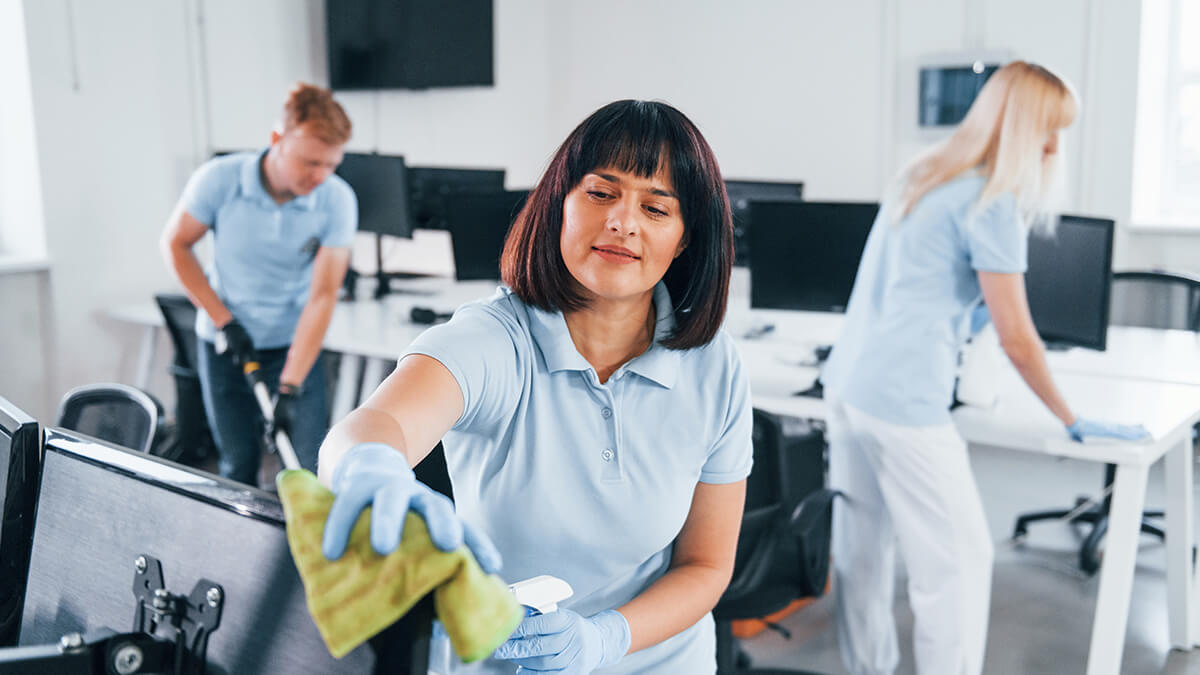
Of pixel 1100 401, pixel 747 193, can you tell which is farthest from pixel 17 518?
pixel 747 193

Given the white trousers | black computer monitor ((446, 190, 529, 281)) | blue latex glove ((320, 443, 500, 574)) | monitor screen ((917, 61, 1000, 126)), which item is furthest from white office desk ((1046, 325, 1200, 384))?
blue latex glove ((320, 443, 500, 574))

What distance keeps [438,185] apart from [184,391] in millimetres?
1278

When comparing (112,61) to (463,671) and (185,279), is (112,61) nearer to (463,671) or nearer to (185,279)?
(185,279)

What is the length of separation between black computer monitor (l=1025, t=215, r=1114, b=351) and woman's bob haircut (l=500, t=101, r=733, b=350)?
1.74 meters

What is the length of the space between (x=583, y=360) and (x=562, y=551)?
22 cm

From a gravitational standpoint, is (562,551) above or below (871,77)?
below

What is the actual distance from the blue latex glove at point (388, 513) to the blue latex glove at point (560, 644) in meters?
0.27

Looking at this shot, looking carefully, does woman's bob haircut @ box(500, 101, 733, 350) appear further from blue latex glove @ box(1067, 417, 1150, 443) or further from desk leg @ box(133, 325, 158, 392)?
desk leg @ box(133, 325, 158, 392)

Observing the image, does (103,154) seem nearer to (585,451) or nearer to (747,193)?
(747,193)

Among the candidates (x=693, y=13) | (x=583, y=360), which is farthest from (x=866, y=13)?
(x=583, y=360)

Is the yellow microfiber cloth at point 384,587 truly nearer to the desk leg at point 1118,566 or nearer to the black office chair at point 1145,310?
the desk leg at point 1118,566

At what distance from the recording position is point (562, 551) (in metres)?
1.15

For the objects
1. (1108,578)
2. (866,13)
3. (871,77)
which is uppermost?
(866,13)

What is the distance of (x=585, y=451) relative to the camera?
3.79 ft
